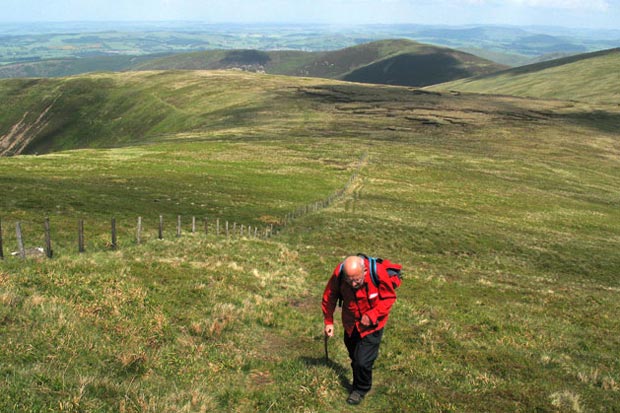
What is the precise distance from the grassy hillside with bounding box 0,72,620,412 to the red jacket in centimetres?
178

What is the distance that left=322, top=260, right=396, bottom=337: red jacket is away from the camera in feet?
31.1

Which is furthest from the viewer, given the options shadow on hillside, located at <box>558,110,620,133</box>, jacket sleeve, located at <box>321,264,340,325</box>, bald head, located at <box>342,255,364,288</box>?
shadow on hillside, located at <box>558,110,620,133</box>

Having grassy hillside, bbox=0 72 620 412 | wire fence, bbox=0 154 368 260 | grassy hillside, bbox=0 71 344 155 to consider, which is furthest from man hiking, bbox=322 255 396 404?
grassy hillside, bbox=0 71 344 155

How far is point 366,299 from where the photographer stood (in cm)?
956

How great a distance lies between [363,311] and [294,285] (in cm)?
1076

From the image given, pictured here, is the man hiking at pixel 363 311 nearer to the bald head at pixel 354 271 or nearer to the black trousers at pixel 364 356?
the black trousers at pixel 364 356

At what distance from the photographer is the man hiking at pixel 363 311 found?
945cm

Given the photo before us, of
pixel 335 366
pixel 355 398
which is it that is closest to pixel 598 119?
pixel 335 366

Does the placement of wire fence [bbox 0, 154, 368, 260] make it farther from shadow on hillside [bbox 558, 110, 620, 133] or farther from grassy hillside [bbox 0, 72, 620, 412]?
shadow on hillside [bbox 558, 110, 620, 133]

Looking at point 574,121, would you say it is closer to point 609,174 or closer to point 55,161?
point 609,174

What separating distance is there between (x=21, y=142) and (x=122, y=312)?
521ft

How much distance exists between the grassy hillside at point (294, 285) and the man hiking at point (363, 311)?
0.80 metres

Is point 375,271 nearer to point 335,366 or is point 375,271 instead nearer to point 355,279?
point 355,279

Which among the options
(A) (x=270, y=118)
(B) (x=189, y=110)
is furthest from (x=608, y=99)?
(B) (x=189, y=110)
